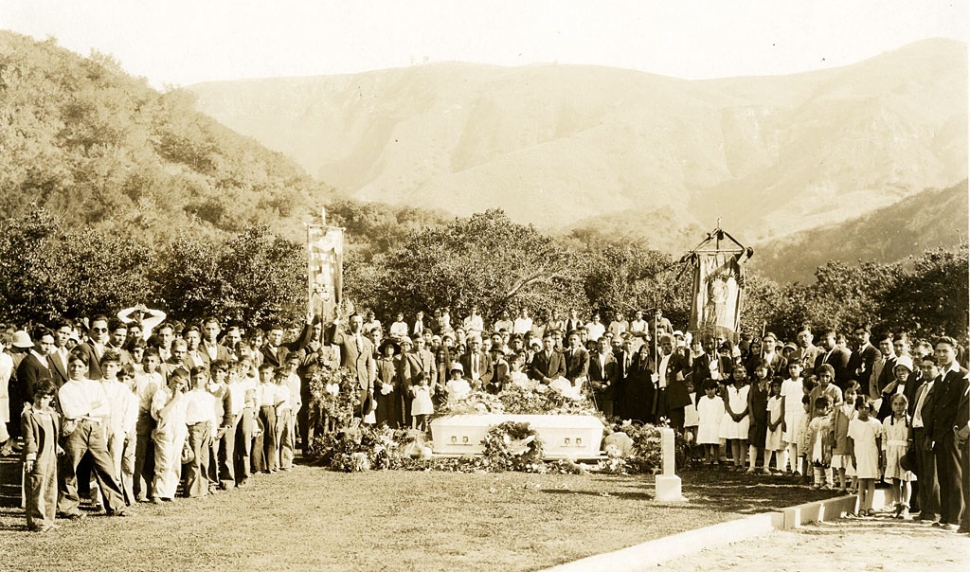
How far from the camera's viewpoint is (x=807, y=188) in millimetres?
114000

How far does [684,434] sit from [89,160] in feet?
169

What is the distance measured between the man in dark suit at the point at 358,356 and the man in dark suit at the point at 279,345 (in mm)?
498

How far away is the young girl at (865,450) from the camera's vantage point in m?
11.2

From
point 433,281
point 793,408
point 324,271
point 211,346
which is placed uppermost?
point 433,281

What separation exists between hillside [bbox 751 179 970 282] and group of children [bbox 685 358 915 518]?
67.0m

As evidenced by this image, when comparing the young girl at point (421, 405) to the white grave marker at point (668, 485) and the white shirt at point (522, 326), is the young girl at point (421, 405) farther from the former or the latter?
the white shirt at point (522, 326)

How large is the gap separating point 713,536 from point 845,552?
120 cm

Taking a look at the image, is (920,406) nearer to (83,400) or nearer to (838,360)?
(838,360)

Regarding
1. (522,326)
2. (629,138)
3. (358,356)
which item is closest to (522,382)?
(358,356)

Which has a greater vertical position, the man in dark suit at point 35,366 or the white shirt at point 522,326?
the white shirt at point 522,326

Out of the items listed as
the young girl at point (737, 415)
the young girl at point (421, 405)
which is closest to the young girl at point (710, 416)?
the young girl at point (737, 415)

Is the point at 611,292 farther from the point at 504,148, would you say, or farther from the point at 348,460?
the point at 504,148

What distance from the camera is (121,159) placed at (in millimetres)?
61719

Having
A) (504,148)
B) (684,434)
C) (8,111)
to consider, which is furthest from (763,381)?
(504,148)
